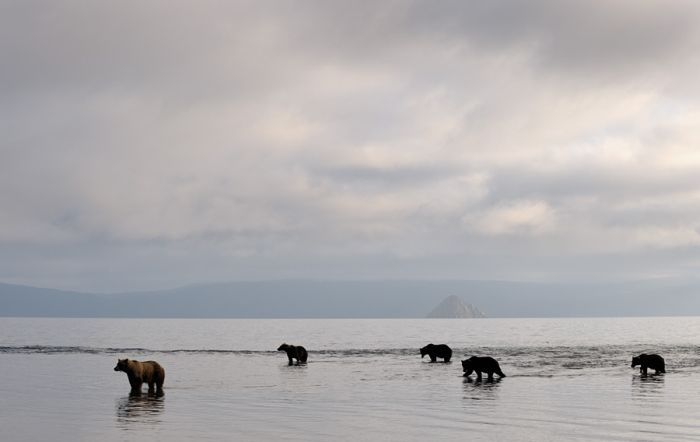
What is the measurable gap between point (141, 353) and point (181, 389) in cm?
3964

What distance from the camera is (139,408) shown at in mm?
30578

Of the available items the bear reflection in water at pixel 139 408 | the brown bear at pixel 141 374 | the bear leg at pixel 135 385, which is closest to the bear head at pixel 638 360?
the brown bear at pixel 141 374

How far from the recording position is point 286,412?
2948 cm

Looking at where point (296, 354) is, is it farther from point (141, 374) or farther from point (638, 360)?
point (141, 374)

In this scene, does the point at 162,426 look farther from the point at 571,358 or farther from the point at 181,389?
the point at 571,358

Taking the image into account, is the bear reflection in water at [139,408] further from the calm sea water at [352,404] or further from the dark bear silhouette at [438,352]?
the dark bear silhouette at [438,352]

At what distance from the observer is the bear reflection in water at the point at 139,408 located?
90.7ft

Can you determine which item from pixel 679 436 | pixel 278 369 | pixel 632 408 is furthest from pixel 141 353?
pixel 679 436

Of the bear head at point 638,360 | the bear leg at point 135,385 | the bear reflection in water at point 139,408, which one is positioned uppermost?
the bear head at point 638,360

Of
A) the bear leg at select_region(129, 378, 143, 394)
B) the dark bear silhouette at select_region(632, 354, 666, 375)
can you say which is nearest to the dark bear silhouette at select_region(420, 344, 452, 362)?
the dark bear silhouette at select_region(632, 354, 666, 375)

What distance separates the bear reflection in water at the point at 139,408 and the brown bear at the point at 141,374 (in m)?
0.79

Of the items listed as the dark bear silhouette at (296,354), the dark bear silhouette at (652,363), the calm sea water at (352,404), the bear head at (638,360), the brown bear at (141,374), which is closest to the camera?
the calm sea water at (352,404)

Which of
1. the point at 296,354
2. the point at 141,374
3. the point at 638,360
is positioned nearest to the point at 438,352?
the point at 296,354

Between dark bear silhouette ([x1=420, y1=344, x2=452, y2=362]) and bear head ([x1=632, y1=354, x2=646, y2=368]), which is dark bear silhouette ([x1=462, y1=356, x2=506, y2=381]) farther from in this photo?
dark bear silhouette ([x1=420, y1=344, x2=452, y2=362])
